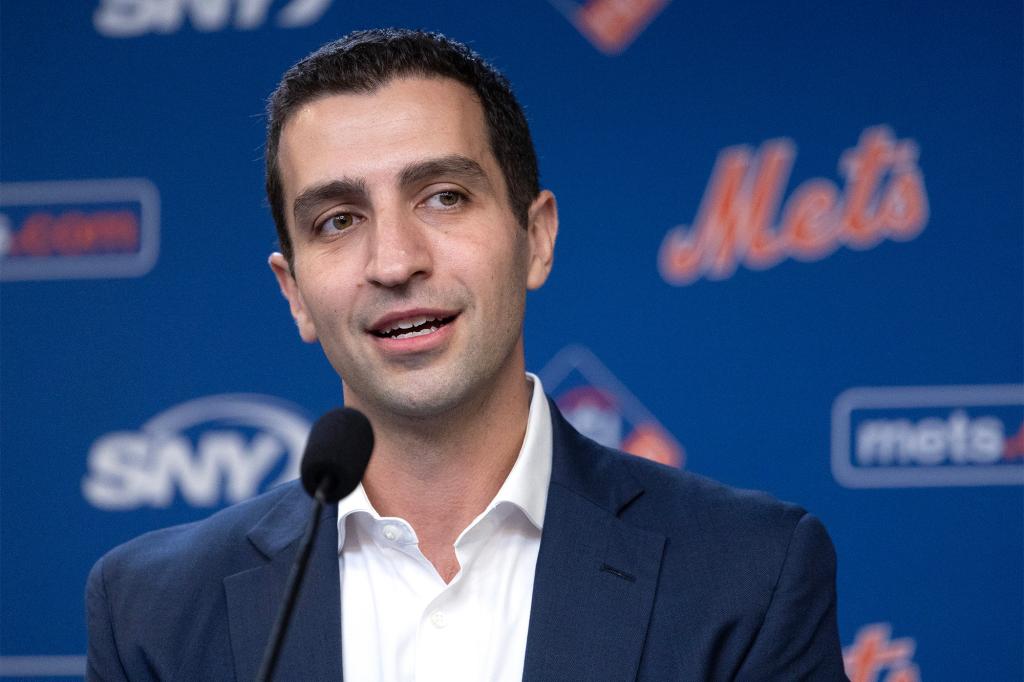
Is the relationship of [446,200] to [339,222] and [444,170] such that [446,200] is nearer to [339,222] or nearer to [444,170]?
[444,170]

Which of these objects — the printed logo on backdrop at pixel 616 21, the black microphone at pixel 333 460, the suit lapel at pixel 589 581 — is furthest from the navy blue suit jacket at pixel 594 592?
the printed logo on backdrop at pixel 616 21

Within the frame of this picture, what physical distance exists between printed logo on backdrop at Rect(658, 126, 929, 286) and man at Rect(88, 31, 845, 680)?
107cm

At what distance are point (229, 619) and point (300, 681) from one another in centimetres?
13

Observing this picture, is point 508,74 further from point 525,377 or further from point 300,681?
point 300,681

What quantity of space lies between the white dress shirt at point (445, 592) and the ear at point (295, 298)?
24 centimetres

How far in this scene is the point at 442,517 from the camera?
5.76ft

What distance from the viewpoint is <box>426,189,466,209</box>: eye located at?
169cm

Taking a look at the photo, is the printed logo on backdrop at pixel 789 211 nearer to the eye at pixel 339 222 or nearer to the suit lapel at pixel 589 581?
the suit lapel at pixel 589 581

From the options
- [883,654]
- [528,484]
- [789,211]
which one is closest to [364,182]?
[528,484]

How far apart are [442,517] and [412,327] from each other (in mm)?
279

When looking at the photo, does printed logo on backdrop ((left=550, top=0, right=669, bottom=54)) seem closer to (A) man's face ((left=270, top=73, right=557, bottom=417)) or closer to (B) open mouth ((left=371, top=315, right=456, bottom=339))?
(A) man's face ((left=270, top=73, right=557, bottom=417))

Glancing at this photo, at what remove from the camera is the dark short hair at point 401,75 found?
176 cm

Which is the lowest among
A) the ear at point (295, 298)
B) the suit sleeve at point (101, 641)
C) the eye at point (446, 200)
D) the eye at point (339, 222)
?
the suit sleeve at point (101, 641)

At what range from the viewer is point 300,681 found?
1.66 metres
